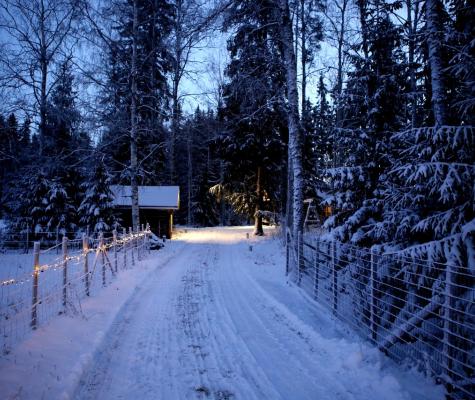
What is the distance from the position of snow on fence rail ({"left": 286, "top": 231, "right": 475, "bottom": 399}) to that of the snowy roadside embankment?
179 inches

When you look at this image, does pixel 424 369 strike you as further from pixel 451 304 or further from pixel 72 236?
pixel 72 236

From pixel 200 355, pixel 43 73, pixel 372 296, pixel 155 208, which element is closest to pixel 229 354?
pixel 200 355

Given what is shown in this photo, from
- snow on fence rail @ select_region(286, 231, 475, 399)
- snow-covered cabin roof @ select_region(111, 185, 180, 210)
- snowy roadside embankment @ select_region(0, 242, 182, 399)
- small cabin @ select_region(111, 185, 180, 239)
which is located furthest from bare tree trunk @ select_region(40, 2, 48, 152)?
snow on fence rail @ select_region(286, 231, 475, 399)

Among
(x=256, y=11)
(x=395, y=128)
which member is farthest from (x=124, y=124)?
(x=395, y=128)

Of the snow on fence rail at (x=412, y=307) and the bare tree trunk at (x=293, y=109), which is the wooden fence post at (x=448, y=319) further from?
the bare tree trunk at (x=293, y=109)

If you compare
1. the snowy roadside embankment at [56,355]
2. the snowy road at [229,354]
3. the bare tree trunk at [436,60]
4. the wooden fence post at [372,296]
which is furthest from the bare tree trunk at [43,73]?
the wooden fence post at [372,296]

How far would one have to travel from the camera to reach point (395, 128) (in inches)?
387

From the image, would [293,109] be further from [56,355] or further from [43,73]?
[43,73]

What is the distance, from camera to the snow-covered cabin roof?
28391 millimetres

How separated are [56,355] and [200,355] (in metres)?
2.12

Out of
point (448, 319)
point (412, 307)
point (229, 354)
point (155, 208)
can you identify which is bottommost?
point (229, 354)

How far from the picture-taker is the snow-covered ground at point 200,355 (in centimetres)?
446

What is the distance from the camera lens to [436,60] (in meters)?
7.00

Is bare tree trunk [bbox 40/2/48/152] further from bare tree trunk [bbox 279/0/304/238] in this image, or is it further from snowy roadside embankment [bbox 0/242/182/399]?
snowy roadside embankment [bbox 0/242/182/399]
